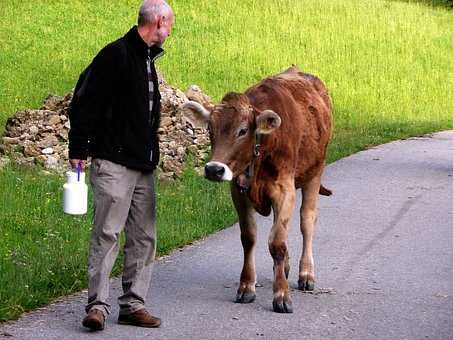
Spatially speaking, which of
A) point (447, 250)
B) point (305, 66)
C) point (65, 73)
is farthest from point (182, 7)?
point (447, 250)

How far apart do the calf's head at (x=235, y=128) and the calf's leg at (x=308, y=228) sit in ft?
4.57

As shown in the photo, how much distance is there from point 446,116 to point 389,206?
1568 centimetres

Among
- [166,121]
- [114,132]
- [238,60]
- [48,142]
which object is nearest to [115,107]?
[114,132]

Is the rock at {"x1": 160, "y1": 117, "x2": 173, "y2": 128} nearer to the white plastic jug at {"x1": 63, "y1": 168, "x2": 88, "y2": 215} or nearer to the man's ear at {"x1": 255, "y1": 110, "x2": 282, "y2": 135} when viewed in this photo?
the man's ear at {"x1": 255, "y1": 110, "x2": 282, "y2": 135}

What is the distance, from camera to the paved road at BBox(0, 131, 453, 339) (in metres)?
8.41

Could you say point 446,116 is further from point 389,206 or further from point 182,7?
point 389,206

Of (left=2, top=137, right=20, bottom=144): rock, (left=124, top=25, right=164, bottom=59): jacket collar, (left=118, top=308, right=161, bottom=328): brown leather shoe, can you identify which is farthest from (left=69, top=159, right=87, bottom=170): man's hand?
(left=2, top=137, right=20, bottom=144): rock

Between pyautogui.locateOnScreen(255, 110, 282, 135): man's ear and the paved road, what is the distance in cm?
131

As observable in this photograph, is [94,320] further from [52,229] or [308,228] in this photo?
[52,229]

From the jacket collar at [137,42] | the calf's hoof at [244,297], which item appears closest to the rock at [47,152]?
the calf's hoof at [244,297]

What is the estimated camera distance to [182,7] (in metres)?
40.4

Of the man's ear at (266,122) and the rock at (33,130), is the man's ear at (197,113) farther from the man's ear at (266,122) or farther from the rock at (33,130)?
the rock at (33,130)

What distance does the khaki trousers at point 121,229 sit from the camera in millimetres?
8133

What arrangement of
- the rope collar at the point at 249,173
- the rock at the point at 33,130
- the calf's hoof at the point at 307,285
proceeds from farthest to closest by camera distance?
the rock at the point at 33,130
the calf's hoof at the point at 307,285
the rope collar at the point at 249,173
